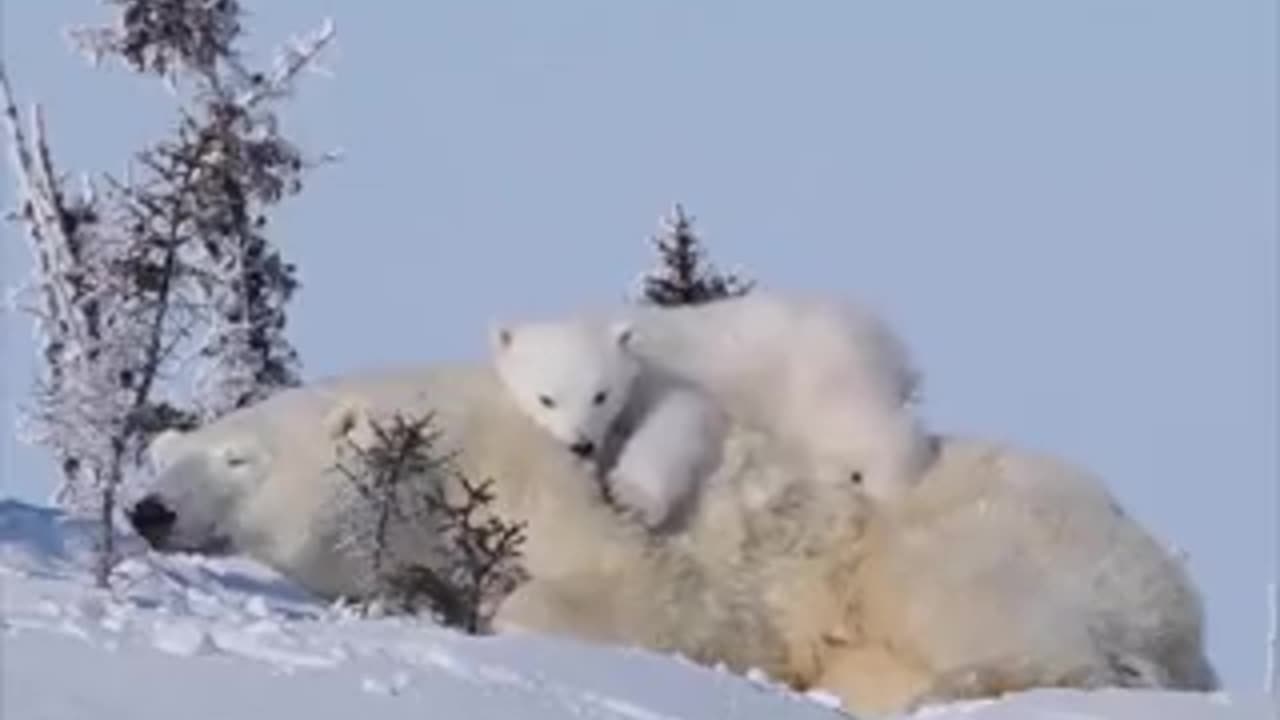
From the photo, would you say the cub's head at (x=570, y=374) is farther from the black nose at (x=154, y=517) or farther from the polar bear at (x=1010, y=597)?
the black nose at (x=154, y=517)

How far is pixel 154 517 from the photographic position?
37.2 feet

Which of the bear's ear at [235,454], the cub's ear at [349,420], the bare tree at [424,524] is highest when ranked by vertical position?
the cub's ear at [349,420]

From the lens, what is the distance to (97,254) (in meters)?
12.6

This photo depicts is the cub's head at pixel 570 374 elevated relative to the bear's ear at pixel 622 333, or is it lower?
lower

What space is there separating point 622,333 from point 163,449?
1.63 m

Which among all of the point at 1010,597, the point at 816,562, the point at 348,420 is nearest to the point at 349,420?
the point at 348,420

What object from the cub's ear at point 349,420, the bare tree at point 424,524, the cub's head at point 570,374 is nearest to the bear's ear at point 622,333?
the cub's head at point 570,374

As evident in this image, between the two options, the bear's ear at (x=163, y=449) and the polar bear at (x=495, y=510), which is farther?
the bear's ear at (x=163, y=449)

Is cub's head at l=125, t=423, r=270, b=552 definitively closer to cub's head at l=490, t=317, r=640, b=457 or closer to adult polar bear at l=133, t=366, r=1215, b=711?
adult polar bear at l=133, t=366, r=1215, b=711

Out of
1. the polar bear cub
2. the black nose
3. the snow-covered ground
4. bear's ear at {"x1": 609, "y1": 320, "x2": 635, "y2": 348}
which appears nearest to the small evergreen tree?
the polar bear cub

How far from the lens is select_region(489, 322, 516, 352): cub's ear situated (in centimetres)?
1174

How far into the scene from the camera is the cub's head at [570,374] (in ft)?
36.7

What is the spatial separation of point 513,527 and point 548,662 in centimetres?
378

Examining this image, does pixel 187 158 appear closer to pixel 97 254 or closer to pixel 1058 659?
pixel 97 254
